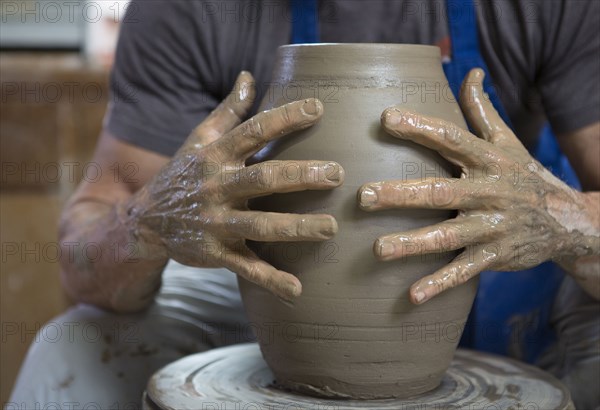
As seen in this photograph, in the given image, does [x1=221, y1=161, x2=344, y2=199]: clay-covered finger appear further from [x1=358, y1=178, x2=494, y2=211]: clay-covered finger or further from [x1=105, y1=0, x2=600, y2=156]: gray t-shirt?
[x1=105, y1=0, x2=600, y2=156]: gray t-shirt

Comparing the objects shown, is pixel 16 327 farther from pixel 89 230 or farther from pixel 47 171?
pixel 89 230

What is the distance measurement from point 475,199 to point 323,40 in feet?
1.91

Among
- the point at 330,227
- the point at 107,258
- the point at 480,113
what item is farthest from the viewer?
the point at 107,258

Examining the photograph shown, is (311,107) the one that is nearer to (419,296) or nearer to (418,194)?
(418,194)

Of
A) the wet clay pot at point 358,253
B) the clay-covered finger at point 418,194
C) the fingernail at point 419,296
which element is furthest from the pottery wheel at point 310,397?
the clay-covered finger at point 418,194

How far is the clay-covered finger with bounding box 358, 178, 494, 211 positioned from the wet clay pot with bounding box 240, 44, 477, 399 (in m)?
0.04

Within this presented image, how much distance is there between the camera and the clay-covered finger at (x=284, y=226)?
1.12m

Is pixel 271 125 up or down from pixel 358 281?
up

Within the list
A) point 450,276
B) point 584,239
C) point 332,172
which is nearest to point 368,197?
point 332,172

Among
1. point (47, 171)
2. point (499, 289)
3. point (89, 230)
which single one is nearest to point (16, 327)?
point (47, 171)

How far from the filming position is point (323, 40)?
1.61 m

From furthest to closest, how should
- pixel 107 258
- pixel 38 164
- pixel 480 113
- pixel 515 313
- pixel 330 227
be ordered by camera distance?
pixel 38 164 → pixel 515 313 → pixel 107 258 → pixel 480 113 → pixel 330 227

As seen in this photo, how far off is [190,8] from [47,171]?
1839 millimetres

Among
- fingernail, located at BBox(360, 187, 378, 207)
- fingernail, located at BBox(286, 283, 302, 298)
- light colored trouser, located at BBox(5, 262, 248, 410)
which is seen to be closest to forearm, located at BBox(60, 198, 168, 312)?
light colored trouser, located at BBox(5, 262, 248, 410)
